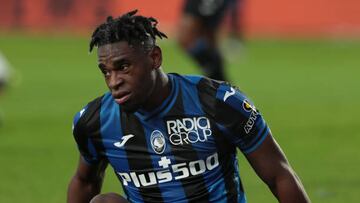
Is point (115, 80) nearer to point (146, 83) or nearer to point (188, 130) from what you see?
point (146, 83)

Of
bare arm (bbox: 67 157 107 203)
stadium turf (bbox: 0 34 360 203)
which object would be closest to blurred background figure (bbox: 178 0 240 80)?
stadium turf (bbox: 0 34 360 203)

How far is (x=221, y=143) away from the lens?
5410 mm

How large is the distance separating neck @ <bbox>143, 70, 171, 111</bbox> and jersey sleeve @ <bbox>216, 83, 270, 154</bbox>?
263mm

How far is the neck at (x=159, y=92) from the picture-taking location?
211 inches

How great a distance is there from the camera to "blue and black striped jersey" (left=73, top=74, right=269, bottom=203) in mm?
5348

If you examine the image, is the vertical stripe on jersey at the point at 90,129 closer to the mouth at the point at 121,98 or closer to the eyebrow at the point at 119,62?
the mouth at the point at 121,98

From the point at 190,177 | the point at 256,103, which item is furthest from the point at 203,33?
the point at 190,177

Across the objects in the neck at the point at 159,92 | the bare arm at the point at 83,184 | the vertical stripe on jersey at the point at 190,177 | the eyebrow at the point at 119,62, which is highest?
the eyebrow at the point at 119,62

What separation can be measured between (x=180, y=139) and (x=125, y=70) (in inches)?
20.5

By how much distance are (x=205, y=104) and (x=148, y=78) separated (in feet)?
1.12

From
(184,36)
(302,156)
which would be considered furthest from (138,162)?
(184,36)

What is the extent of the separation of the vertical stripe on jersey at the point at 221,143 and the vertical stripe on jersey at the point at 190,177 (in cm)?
11

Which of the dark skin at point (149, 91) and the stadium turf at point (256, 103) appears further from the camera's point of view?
the stadium turf at point (256, 103)

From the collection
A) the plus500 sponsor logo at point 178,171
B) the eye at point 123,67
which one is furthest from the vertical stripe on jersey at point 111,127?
the eye at point 123,67
